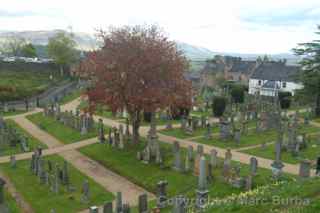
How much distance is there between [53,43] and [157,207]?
241ft

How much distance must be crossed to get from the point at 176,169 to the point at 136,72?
274 inches

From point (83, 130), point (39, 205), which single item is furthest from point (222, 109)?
point (39, 205)

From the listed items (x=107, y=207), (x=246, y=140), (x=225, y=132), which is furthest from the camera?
(x=225, y=132)

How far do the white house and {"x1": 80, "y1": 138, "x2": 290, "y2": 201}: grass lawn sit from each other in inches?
1631

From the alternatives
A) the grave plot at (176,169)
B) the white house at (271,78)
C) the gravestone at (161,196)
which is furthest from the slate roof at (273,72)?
the gravestone at (161,196)

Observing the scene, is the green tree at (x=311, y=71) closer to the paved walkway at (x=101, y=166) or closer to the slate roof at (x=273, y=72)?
the paved walkway at (x=101, y=166)

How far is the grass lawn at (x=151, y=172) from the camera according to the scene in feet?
57.7

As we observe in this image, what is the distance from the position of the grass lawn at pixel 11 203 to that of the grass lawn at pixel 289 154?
48.0 feet

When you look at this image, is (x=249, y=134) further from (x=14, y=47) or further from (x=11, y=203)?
(x=14, y=47)

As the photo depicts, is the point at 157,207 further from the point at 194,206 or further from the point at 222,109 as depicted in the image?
the point at 222,109

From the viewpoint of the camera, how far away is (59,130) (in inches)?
1353

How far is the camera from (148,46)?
955 inches

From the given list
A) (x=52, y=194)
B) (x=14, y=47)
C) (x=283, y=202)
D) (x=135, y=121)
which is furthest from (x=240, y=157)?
(x=14, y=47)

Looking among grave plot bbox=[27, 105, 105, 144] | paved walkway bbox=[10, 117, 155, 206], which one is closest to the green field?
grave plot bbox=[27, 105, 105, 144]
